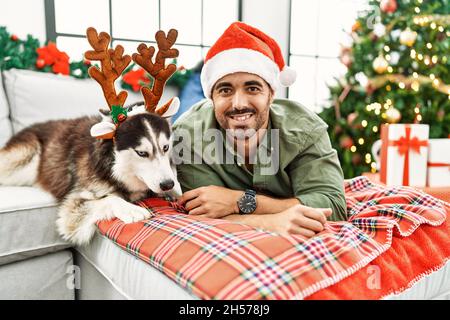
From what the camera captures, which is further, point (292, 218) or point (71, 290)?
point (71, 290)

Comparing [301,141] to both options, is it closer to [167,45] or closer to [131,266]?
[167,45]

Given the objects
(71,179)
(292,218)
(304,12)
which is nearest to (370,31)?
(304,12)

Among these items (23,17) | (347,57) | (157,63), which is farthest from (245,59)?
(23,17)

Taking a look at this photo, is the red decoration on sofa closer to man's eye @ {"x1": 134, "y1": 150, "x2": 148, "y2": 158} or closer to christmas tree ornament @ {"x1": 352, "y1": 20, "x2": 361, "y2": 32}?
man's eye @ {"x1": 134, "y1": 150, "x2": 148, "y2": 158}

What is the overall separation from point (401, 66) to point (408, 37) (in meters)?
0.20

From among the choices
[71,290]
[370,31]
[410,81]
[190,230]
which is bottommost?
[71,290]

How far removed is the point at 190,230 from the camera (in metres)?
0.89

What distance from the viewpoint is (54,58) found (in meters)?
2.15

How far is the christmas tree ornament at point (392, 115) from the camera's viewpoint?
2.46 metres

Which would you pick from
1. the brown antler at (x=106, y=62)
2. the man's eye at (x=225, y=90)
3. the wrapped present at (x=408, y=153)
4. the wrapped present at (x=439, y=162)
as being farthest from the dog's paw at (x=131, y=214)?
the wrapped present at (x=439, y=162)

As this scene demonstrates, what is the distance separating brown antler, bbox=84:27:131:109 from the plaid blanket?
418mm

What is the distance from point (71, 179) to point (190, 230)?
2.08 ft

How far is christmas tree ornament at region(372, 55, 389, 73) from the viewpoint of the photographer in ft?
8.07

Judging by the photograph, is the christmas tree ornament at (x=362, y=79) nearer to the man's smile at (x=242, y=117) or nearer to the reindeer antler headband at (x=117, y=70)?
the man's smile at (x=242, y=117)
